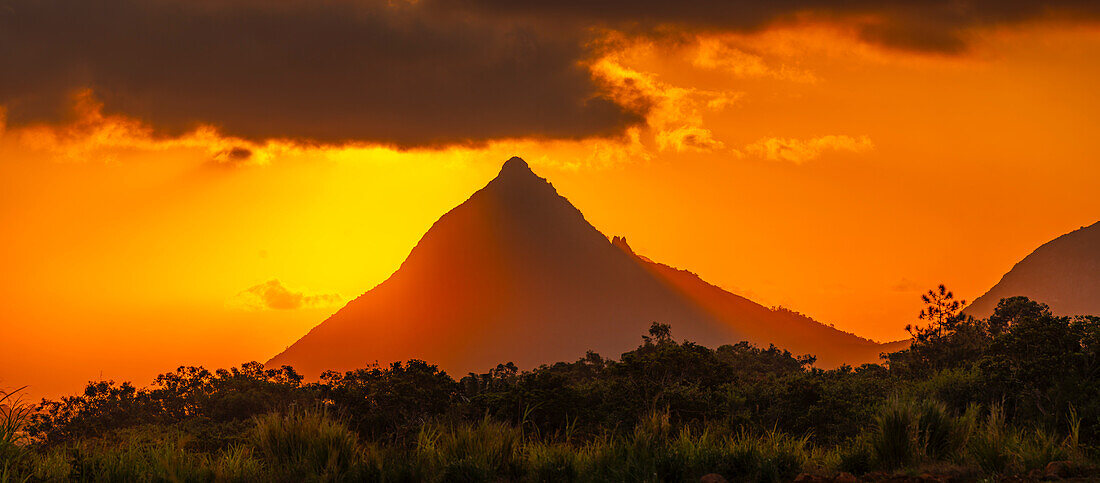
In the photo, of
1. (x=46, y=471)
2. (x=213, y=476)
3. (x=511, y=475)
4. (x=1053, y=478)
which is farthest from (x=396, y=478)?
(x=1053, y=478)

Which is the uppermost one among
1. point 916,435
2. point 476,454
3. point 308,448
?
point 308,448

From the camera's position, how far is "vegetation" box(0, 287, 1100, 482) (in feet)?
54.3

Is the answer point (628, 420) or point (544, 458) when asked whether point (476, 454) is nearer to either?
point (544, 458)

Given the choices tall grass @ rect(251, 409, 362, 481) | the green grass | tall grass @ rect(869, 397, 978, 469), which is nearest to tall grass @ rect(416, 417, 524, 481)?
the green grass

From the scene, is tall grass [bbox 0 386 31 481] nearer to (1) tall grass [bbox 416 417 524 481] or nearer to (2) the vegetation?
(2) the vegetation

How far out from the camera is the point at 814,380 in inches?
1199

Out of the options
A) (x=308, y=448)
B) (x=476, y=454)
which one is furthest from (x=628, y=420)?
(x=308, y=448)

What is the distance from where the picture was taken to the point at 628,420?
29.3 metres

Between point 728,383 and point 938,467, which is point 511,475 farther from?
point 728,383

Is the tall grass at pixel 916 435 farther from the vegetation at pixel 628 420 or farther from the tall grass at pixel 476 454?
the tall grass at pixel 476 454

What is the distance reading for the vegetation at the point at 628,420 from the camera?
16.6m

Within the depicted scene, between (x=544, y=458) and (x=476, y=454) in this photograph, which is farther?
(x=476, y=454)

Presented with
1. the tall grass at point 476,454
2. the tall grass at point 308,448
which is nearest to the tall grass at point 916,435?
the tall grass at point 476,454

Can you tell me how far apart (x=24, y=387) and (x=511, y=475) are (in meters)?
8.66
